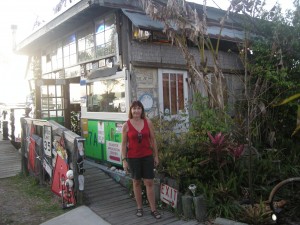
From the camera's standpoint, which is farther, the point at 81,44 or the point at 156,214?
the point at 81,44

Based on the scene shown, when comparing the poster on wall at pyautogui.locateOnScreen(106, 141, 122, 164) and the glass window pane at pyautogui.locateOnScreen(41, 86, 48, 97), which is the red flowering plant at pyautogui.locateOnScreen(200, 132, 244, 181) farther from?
the glass window pane at pyautogui.locateOnScreen(41, 86, 48, 97)

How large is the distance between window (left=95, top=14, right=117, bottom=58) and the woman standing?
2.68m

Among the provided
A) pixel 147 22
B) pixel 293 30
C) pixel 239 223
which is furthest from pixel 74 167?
pixel 293 30

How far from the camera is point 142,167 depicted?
480 cm

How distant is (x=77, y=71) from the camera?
8.57 metres

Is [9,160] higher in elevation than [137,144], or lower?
lower

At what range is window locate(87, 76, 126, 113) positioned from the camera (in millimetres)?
6958

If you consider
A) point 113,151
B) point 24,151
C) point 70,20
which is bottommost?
point 24,151

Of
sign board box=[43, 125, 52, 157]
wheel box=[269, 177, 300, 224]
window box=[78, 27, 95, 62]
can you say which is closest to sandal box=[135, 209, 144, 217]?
wheel box=[269, 177, 300, 224]

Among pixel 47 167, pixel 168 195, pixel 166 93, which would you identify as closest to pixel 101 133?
pixel 47 167

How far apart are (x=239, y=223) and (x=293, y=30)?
19.0 feet

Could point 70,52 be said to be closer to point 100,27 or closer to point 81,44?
point 81,44

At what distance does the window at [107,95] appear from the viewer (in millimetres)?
6958

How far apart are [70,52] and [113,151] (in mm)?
3512
